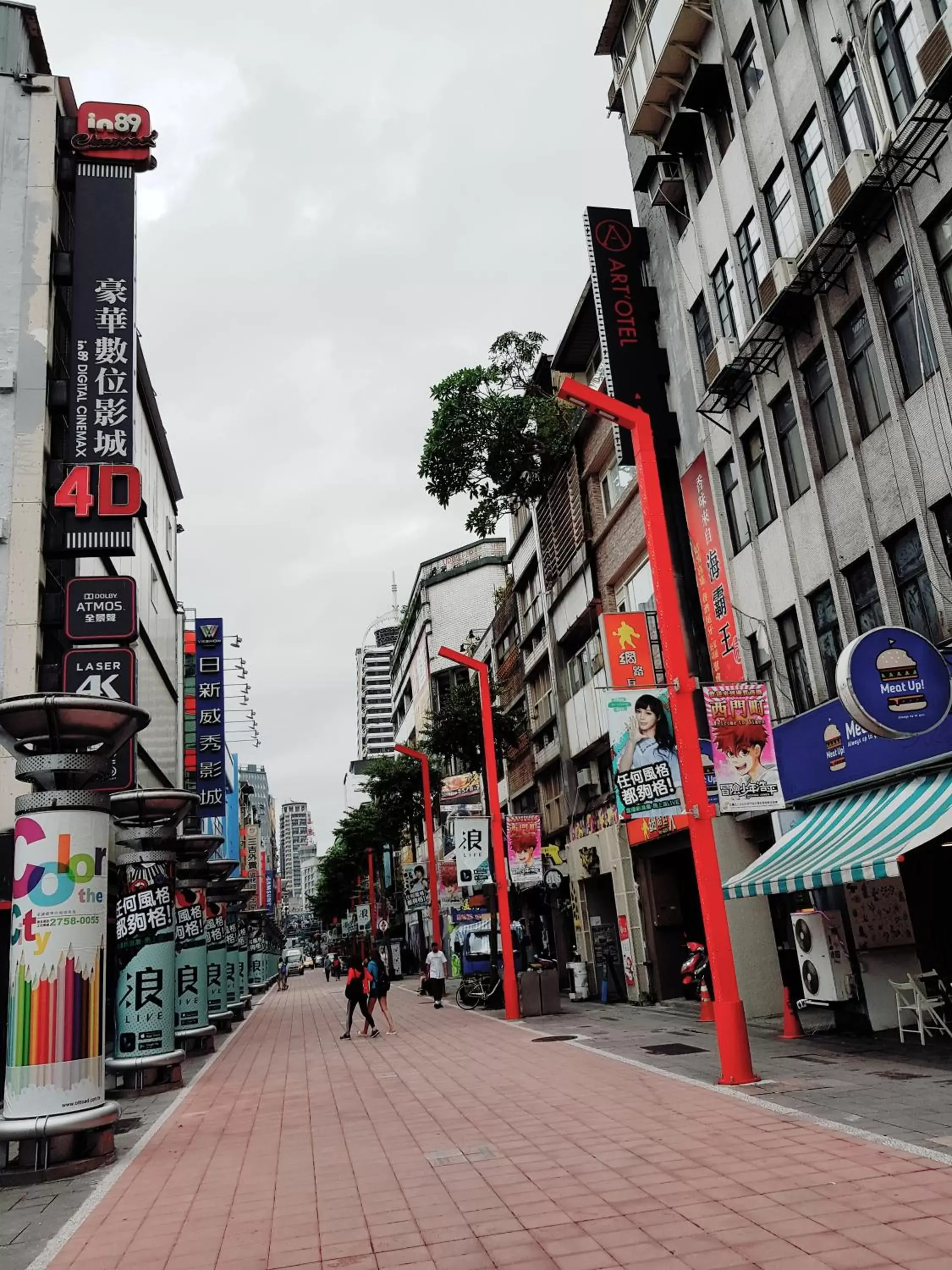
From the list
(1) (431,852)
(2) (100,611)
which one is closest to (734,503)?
(2) (100,611)

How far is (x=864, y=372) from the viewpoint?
14758mm

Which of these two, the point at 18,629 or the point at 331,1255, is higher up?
the point at 18,629

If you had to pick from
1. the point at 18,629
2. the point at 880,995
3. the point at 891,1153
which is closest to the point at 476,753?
the point at 18,629

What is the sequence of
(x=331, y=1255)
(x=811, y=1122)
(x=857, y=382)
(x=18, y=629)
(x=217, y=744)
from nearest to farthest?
1. (x=331, y=1255)
2. (x=811, y=1122)
3. (x=857, y=382)
4. (x=18, y=629)
5. (x=217, y=744)

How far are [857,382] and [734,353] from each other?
355cm

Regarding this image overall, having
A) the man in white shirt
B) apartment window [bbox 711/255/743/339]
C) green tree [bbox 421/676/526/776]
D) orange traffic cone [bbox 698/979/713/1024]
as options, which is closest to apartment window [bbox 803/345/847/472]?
apartment window [bbox 711/255/743/339]

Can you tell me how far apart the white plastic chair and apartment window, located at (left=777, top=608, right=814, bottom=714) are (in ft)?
15.6

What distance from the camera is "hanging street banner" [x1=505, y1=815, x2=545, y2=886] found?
24.1m

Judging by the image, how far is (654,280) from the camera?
74.5ft

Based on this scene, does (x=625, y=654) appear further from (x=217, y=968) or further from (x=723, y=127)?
(x=217, y=968)

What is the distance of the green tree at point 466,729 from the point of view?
36.1 m

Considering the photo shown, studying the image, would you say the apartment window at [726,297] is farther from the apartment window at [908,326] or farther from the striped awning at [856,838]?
the striped awning at [856,838]

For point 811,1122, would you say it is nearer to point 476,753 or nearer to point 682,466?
point 682,466

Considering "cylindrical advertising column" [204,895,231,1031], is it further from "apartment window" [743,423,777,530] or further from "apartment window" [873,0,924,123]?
"apartment window" [873,0,924,123]
